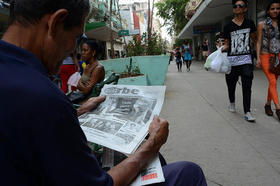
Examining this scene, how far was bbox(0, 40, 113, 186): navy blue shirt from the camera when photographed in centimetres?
57

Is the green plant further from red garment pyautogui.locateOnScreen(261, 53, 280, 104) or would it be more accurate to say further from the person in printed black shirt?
red garment pyautogui.locateOnScreen(261, 53, 280, 104)

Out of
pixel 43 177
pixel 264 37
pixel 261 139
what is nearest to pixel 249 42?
pixel 264 37

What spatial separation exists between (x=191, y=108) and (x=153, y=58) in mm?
1704

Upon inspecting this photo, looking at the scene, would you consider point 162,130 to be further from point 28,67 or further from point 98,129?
point 28,67

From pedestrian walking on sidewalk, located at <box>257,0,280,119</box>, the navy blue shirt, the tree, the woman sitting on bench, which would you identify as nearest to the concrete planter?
pedestrian walking on sidewalk, located at <box>257,0,280,119</box>

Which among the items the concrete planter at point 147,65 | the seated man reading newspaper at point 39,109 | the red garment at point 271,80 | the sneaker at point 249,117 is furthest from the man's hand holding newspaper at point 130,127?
the concrete planter at point 147,65

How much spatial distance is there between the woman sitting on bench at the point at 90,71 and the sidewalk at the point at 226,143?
1127 mm

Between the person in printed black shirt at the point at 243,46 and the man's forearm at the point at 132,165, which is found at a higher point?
the person in printed black shirt at the point at 243,46

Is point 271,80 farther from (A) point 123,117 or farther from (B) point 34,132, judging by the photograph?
(B) point 34,132

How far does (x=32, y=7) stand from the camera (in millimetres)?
691

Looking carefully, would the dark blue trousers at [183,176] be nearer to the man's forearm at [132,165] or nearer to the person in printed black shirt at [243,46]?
the man's forearm at [132,165]

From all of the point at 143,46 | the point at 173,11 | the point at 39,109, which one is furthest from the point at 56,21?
the point at 173,11

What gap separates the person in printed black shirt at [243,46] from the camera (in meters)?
3.38

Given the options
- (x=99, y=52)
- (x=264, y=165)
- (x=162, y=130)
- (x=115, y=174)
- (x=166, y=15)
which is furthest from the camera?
(x=166, y=15)
